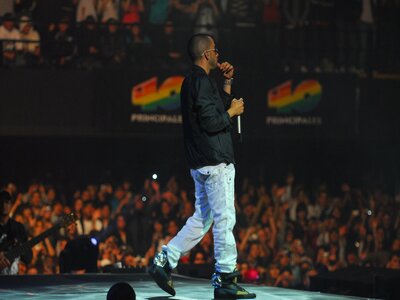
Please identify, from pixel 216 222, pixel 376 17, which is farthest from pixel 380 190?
pixel 216 222

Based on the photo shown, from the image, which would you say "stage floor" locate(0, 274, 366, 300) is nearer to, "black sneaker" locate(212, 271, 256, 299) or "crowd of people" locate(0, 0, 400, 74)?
"black sneaker" locate(212, 271, 256, 299)

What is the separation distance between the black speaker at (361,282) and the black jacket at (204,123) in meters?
2.83

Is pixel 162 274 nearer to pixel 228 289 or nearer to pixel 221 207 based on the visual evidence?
pixel 228 289

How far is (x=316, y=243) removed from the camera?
14695 millimetres

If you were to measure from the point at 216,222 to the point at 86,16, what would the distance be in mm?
8996

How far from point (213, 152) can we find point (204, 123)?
20 centimetres

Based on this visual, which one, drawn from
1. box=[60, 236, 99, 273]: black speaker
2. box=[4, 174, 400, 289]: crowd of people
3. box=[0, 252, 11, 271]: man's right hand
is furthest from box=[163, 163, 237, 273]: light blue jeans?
box=[4, 174, 400, 289]: crowd of people

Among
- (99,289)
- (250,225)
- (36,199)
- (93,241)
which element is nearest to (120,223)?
(36,199)

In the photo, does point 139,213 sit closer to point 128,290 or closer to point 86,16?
point 86,16

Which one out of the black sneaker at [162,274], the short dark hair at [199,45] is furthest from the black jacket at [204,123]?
the black sneaker at [162,274]

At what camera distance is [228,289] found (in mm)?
6320

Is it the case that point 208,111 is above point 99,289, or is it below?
above

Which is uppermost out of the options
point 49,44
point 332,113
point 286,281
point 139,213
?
point 49,44

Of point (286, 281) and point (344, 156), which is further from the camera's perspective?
point (344, 156)
